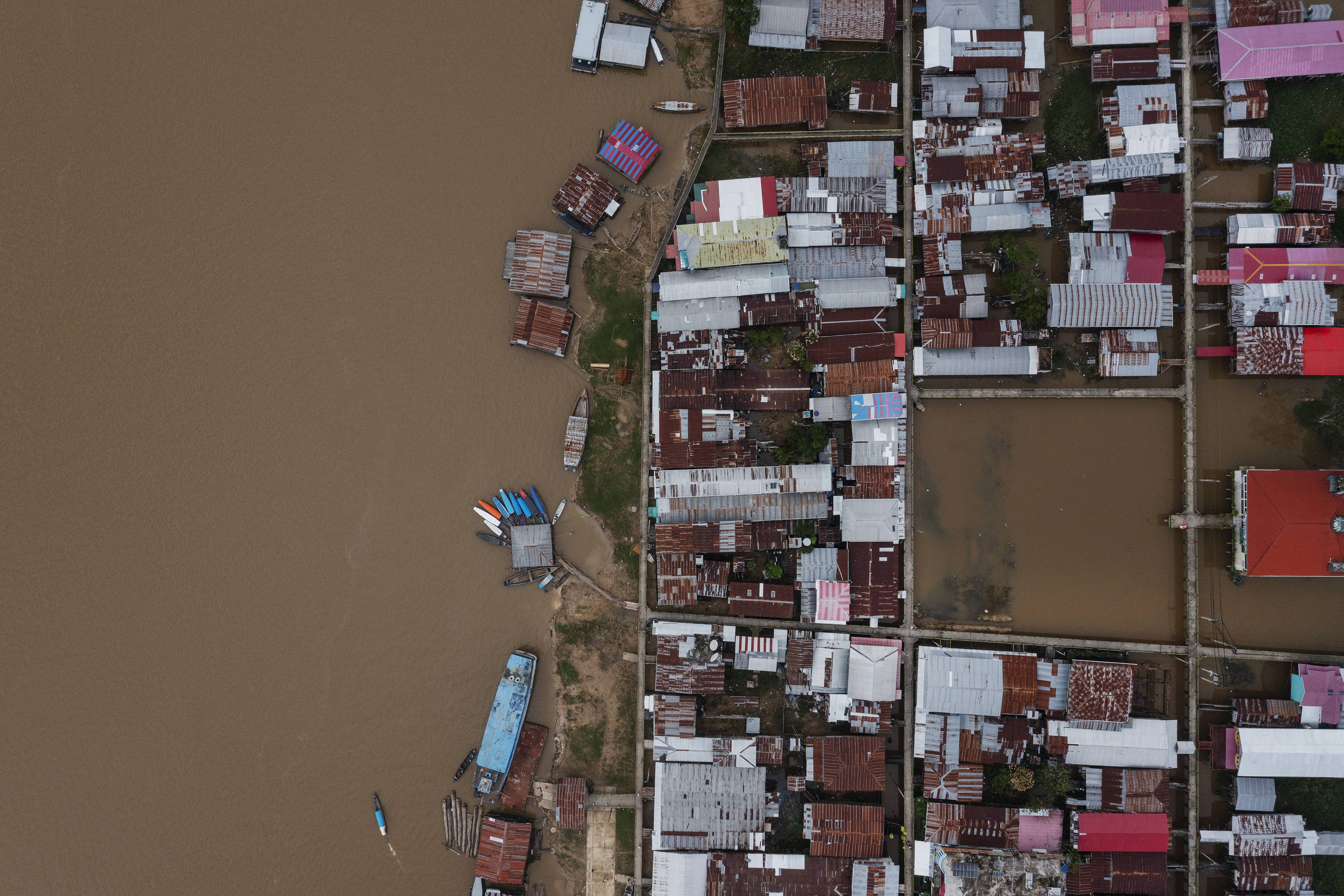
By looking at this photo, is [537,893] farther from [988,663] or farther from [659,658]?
[988,663]

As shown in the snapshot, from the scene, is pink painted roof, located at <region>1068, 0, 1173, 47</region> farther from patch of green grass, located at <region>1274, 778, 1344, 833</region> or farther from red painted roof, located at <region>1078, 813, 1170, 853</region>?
red painted roof, located at <region>1078, 813, 1170, 853</region>

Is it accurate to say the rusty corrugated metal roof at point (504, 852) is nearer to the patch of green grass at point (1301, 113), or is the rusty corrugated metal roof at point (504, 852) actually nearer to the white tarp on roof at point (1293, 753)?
the white tarp on roof at point (1293, 753)

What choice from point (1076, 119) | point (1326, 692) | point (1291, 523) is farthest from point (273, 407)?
point (1326, 692)

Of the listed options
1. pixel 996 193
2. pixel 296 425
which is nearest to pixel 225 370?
pixel 296 425

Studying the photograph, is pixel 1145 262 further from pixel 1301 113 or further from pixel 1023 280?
pixel 1301 113

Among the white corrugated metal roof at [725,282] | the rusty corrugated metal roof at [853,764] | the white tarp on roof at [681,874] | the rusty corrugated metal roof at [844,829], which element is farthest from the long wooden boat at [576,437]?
the rusty corrugated metal roof at [844,829]

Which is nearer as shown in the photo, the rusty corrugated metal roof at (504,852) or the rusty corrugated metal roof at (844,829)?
the rusty corrugated metal roof at (844,829)
